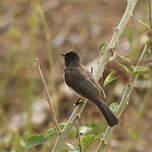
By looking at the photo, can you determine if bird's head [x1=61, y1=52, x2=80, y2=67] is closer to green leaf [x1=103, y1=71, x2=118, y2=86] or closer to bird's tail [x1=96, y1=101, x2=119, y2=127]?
bird's tail [x1=96, y1=101, x2=119, y2=127]

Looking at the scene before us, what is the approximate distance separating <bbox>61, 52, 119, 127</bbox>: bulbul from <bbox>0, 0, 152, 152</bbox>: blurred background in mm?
989

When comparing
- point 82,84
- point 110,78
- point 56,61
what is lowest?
point 56,61

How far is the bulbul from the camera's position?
282cm

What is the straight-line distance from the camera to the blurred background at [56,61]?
5.35 metres

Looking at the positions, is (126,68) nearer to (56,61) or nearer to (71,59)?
(71,59)

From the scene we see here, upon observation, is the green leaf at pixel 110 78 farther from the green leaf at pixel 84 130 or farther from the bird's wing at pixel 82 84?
the bird's wing at pixel 82 84

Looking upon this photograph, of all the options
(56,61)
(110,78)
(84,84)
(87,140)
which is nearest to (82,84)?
(84,84)

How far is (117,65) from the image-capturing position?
7.74 ft

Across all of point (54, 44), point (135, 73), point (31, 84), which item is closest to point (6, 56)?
point (54, 44)

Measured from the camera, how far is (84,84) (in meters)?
3.00

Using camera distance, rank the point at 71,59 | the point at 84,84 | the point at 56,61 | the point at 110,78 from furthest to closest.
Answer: the point at 56,61 < the point at 71,59 < the point at 84,84 < the point at 110,78

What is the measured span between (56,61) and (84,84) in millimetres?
4094

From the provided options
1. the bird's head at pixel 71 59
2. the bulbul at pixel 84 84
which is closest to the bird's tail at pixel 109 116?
the bulbul at pixel 84 84

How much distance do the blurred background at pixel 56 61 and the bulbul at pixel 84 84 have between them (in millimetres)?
989
